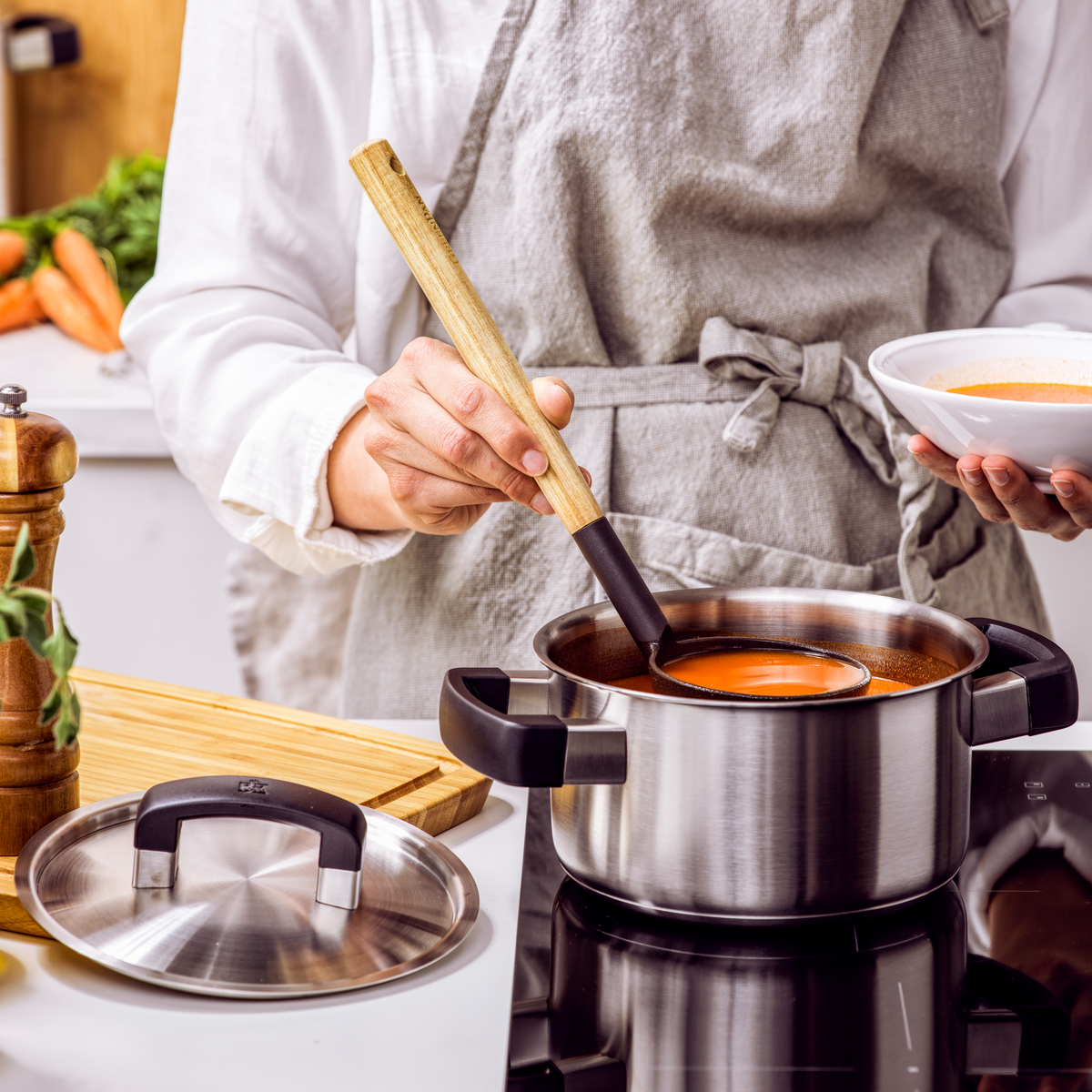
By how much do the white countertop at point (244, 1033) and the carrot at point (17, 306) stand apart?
153 centimetres

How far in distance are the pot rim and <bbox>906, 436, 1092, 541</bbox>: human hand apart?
0.15m

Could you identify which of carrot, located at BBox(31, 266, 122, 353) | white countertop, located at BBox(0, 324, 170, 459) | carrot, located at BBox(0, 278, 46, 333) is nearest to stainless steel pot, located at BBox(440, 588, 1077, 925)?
white countertop, located at BBox(0, 324, 170, 459)

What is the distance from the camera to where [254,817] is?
542mm

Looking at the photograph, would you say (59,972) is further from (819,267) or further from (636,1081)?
(819,267)

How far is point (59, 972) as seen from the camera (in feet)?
1.73

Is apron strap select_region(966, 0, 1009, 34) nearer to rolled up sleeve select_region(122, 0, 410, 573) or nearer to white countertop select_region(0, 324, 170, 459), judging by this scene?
rolled up sleeve select_region(122, 0, 410, 573)

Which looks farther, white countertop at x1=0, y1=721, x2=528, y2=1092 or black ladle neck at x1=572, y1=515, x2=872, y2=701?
black ladle neck at x1=572, y1=515, x2=872, y2=701

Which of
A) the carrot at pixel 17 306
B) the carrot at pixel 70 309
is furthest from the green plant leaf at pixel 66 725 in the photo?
the carrot at pixel 17 306

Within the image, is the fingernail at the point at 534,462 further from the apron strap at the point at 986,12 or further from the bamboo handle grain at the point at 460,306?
the apron strap at the point at 986,12

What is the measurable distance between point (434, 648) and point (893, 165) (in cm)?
53

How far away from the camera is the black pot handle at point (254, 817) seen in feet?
1.76

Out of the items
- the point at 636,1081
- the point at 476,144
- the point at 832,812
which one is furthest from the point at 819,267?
the point at 636,1081

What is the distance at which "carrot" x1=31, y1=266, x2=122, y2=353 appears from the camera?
71.0 inches

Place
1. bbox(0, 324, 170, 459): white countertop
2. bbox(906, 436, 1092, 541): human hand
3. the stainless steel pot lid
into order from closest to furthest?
the stainless steel pot lid → bbox(906, 436, 1092, 541): human hand → bbox(0, 324, 170, 459): white countertop
